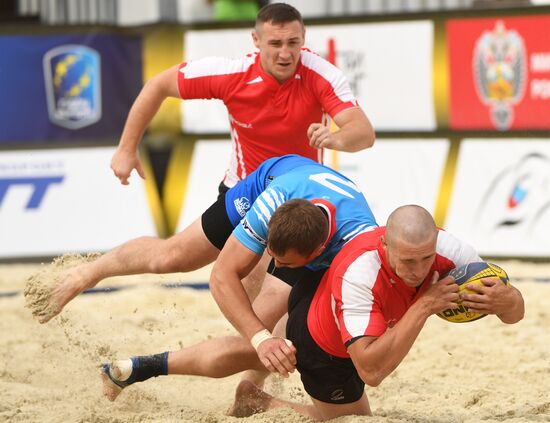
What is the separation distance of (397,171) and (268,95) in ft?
10.3

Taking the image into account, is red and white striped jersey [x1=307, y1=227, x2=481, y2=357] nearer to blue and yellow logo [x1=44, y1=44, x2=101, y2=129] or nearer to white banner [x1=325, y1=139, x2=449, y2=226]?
white banner [x1=325, y1=139, x2=449, y2=226]

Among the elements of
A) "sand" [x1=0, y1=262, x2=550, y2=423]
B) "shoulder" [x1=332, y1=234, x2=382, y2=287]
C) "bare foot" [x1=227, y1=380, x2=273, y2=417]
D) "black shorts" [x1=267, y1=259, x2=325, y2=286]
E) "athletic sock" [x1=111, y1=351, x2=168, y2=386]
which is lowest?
"sand" [x1=0, y1=262, x2=550, y2=423]

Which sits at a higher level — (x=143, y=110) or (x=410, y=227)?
(x=143, y=110)

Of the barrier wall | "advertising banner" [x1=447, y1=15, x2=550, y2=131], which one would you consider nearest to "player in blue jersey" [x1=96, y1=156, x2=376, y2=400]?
the barrier wall

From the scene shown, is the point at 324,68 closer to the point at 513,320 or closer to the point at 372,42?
the point at 513,320

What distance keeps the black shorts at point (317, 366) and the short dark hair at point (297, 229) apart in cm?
44

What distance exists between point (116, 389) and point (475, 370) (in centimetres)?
198

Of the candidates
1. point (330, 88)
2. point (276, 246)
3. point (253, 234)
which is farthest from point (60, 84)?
point (276, 246)

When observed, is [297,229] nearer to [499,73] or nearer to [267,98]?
[267,98]

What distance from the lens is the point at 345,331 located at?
13.0ft

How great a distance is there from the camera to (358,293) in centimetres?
398

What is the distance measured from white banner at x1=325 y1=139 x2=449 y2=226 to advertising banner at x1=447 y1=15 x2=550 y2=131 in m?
0.32

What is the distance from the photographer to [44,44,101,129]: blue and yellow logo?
335 inches

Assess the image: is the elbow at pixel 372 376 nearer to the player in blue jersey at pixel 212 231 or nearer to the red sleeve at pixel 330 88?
the player in blue jersey at pixel 212 231
